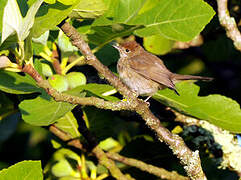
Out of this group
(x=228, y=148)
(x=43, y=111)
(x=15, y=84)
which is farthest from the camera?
(x=228, y=148)

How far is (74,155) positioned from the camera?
11.2 ft

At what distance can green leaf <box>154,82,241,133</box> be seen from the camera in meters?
2.74

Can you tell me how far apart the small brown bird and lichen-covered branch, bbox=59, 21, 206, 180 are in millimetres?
1679

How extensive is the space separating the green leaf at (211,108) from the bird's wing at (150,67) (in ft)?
3.70

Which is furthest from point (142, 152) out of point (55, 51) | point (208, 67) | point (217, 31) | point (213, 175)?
point (208, 67)

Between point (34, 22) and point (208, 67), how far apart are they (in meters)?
3.32

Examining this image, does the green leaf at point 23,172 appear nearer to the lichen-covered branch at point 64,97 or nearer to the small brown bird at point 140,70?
the lichen-covered branch at point 64,97

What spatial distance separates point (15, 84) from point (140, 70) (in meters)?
→ 2.07

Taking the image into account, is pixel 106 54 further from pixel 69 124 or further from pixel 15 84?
pixel 15 84

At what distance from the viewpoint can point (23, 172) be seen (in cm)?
217

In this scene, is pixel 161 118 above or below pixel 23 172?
below

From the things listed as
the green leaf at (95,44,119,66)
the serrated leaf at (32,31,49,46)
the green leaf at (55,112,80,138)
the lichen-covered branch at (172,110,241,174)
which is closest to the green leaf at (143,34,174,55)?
the green leaf at (95,44,119,66)

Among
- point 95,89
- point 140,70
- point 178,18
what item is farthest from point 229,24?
point 140,70

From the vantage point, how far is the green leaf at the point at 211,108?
8.98ft
